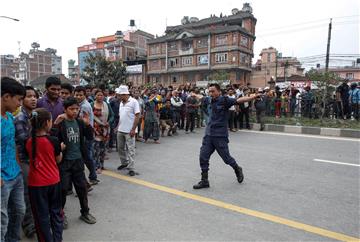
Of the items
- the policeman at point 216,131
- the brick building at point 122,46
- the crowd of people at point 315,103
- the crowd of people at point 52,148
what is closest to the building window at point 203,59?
the brick building at point 122,46

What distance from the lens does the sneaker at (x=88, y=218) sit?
3.53 meters

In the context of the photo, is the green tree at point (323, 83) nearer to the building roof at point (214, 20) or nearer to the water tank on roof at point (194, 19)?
the building roof at point (214, 20)

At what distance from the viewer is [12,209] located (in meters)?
2.56

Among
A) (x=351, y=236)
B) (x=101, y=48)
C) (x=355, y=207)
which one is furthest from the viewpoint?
(x=101, y=48)

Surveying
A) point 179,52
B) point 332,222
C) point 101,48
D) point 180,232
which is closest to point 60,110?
point 180,232

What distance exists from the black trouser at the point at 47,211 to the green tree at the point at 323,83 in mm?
11537

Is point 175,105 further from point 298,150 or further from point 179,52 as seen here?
point 179,52

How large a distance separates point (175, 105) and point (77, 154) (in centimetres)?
735

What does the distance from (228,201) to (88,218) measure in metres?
1.91

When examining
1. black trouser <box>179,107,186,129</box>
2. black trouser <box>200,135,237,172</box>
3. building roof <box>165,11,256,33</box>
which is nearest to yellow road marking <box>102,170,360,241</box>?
black trouser <box>200,135,237,172</box>

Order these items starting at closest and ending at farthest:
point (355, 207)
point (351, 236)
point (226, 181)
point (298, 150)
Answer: point (351, 236) → point (355, 207) → point (226, 181) → point (298, 150)

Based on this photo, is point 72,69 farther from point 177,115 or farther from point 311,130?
point 311,130

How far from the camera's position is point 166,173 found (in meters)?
5.62

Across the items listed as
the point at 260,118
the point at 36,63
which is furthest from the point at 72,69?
the point at 260,118
